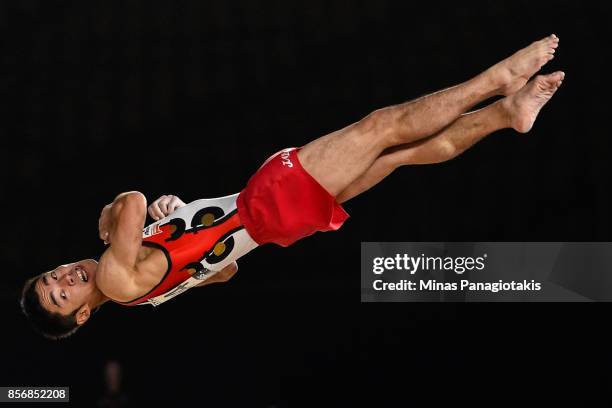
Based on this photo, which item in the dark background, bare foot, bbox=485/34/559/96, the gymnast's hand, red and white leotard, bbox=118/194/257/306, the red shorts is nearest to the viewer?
bare foot, bbox=485/34/559/96

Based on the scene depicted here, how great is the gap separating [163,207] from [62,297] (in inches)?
20.8

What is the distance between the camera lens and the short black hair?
11.6 ft

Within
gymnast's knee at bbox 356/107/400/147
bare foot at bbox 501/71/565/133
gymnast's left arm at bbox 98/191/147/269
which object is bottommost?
gymnast's left arm at bbox 98/191/147/269

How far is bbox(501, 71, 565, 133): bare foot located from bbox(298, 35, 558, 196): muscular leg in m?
0.04

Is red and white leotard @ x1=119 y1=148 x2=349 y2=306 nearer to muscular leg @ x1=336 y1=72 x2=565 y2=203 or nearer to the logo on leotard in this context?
the logo on leotard

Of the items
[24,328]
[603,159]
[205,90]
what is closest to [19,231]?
[24,328]

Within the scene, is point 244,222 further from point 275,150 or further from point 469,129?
point 275,150

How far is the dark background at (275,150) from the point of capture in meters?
5.37

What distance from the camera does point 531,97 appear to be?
Result: 126 inches

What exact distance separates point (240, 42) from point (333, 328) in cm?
183

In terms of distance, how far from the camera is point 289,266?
5.53 meters
